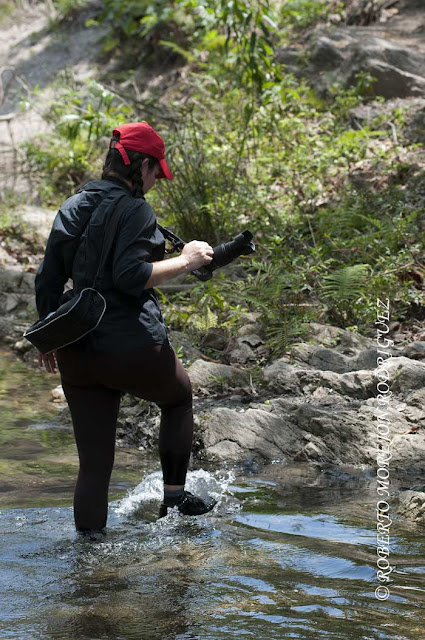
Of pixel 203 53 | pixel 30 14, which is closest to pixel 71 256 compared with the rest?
pixel 203 53

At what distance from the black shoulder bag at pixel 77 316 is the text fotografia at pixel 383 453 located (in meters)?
1.61

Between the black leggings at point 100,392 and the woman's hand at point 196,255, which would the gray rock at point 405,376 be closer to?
the black leggings at point 100,392

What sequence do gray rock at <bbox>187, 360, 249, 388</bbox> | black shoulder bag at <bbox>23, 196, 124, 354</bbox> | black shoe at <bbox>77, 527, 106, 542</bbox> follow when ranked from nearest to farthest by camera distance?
black shoulder bag at <bbox>23, 196, 124, 354</bbox> → black shoe at <bbox>77, 527, 106, 542</bbox> → gray rock at <bbox>187, 360, 249, 388</bbox>

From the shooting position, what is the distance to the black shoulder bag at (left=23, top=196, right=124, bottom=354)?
348 cm

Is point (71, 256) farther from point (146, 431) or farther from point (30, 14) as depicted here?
point (30, 14)

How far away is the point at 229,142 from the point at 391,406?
19.9 feet

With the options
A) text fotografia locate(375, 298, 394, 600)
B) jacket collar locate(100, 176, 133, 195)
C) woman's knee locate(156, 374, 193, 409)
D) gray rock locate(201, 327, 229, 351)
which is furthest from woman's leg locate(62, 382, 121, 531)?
gray rock locate(201, 327, 229, 351)

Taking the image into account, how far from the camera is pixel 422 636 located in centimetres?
284

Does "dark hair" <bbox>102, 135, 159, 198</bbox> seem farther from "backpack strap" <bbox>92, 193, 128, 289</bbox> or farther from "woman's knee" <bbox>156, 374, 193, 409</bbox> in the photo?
"woman's knee" <bbox>156, 374, 193, 409</bbox>

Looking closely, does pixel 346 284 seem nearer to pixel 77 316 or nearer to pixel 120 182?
pixel 120 182

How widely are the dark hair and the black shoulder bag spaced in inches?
8.4

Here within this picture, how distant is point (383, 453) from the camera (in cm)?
518

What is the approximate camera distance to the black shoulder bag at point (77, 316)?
3.48 m

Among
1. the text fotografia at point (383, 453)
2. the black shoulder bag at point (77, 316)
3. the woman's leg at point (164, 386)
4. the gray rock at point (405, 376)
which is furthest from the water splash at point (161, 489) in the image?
the gray rock at point (405, 376)
